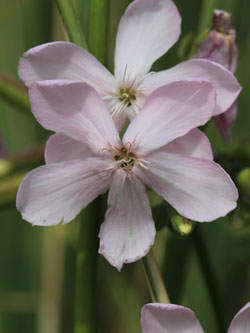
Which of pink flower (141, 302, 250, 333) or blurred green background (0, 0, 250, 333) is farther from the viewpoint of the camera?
blurred green background (0, 0, 250, 333)

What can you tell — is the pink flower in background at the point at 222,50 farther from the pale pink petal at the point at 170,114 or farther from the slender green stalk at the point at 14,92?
the slender green stalk at the point at 14,92

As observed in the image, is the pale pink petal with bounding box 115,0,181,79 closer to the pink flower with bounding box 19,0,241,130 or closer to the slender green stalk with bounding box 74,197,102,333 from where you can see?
the pink flower with bounding box 19,0,241,130

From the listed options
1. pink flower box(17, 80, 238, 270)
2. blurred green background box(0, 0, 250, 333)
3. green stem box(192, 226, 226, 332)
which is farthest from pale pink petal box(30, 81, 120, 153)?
blurred green background box(0, 0, 250, 333)

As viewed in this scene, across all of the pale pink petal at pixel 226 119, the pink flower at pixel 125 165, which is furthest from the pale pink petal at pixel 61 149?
the pale pink petal at pixel 226 119

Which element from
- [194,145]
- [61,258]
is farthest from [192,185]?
[61,258]

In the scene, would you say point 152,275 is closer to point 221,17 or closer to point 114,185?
point 114,185

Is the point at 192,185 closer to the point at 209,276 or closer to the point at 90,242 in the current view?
the point at 90,242
